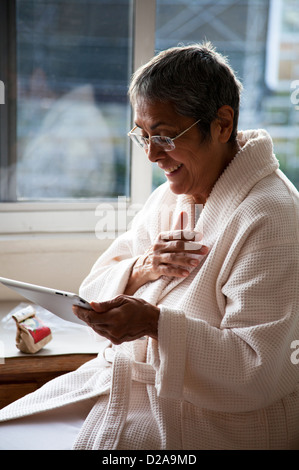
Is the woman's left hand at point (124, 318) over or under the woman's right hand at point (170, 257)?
under

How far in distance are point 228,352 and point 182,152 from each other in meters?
0.48

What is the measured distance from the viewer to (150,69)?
1.26m

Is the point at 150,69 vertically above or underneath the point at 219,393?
above

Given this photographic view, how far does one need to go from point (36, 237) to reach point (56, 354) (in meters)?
0.59

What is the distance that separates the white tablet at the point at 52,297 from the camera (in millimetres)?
1136

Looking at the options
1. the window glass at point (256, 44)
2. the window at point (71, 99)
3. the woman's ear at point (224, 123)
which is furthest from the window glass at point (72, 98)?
the woman's ear at point (224, 123)

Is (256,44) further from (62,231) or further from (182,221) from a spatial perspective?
(182,221)

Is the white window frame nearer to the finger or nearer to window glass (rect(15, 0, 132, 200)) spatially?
window glass (rect(15, 0, 132, 200))

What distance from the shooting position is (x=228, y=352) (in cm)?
113

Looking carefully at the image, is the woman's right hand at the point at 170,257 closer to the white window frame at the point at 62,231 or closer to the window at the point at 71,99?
the white window frame at the point at 62,231

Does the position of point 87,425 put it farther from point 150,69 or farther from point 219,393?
point 150,69

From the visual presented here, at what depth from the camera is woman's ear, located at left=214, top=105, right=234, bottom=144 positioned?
126 centimetres

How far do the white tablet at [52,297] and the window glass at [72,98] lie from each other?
1.17m
